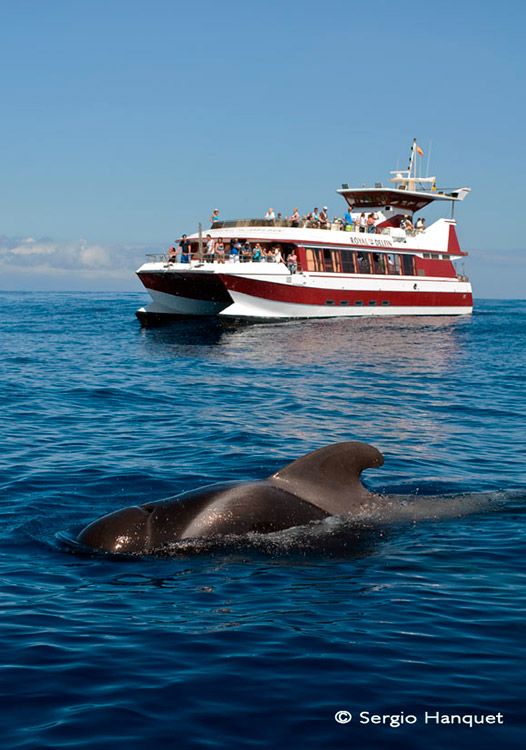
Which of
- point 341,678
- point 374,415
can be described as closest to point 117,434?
point 374,415

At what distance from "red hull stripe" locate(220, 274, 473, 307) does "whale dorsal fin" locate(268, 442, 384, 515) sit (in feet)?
111

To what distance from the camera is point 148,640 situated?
7.52m

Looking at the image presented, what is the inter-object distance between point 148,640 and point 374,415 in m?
13.8

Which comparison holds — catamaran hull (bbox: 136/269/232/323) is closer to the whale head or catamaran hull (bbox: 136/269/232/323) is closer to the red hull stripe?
the red hull stripe

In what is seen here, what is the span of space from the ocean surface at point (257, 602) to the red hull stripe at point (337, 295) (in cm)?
2558

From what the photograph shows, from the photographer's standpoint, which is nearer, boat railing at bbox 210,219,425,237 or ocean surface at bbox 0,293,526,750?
ocean surface at bbox 0,293,526,750

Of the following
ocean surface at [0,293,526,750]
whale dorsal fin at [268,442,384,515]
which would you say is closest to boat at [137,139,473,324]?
ocean surface at [0,293,526,750]

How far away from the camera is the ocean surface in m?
6.23

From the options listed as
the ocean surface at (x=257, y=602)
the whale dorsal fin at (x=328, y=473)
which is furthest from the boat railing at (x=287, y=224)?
the whale dorsal fin at (x=328, y=473)

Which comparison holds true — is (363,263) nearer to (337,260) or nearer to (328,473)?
(337,260)

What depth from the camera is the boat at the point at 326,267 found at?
45406 millimetres

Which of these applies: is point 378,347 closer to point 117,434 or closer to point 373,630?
point 117,434

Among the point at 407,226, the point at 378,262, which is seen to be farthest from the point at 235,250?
the point at 407,226

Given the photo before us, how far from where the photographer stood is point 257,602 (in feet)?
27.2
